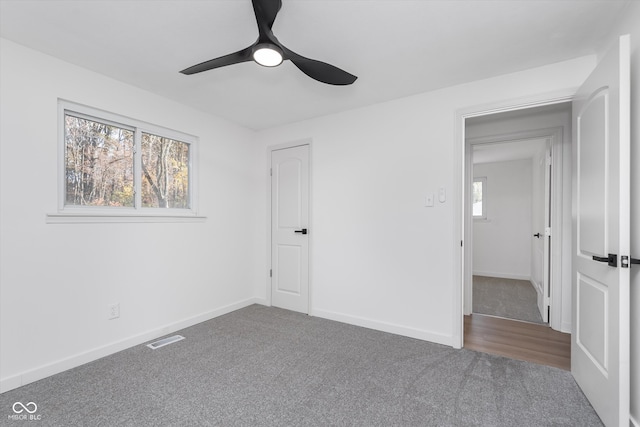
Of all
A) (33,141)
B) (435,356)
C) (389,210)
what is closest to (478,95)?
(389,210)

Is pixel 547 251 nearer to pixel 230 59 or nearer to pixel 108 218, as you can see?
pixel 230 59

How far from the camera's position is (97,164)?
8.63ft

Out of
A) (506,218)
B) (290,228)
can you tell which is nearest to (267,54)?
(290,228)

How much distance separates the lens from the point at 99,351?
99.0 inches

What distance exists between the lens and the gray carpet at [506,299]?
3736 mm

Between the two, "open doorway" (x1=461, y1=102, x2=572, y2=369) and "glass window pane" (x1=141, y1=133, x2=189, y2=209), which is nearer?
"open doorway" (x1=461, y1=102, x2=572, y2=369)

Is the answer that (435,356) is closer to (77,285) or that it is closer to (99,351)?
(99,351)

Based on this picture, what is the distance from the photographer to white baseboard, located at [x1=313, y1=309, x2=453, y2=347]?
280 centimetres

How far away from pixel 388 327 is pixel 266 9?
2841mm

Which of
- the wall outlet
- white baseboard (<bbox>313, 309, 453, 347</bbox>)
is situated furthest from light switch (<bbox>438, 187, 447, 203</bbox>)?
the wall outlet

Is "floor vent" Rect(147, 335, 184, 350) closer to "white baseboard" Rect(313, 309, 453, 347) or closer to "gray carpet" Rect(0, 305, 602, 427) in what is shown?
"gray carpet" Rect(0, 305, 602, 427)

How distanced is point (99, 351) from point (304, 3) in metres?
2.99

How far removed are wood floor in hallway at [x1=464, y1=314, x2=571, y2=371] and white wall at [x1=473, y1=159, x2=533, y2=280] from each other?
9.61 ft

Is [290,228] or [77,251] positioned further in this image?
[290,228]
